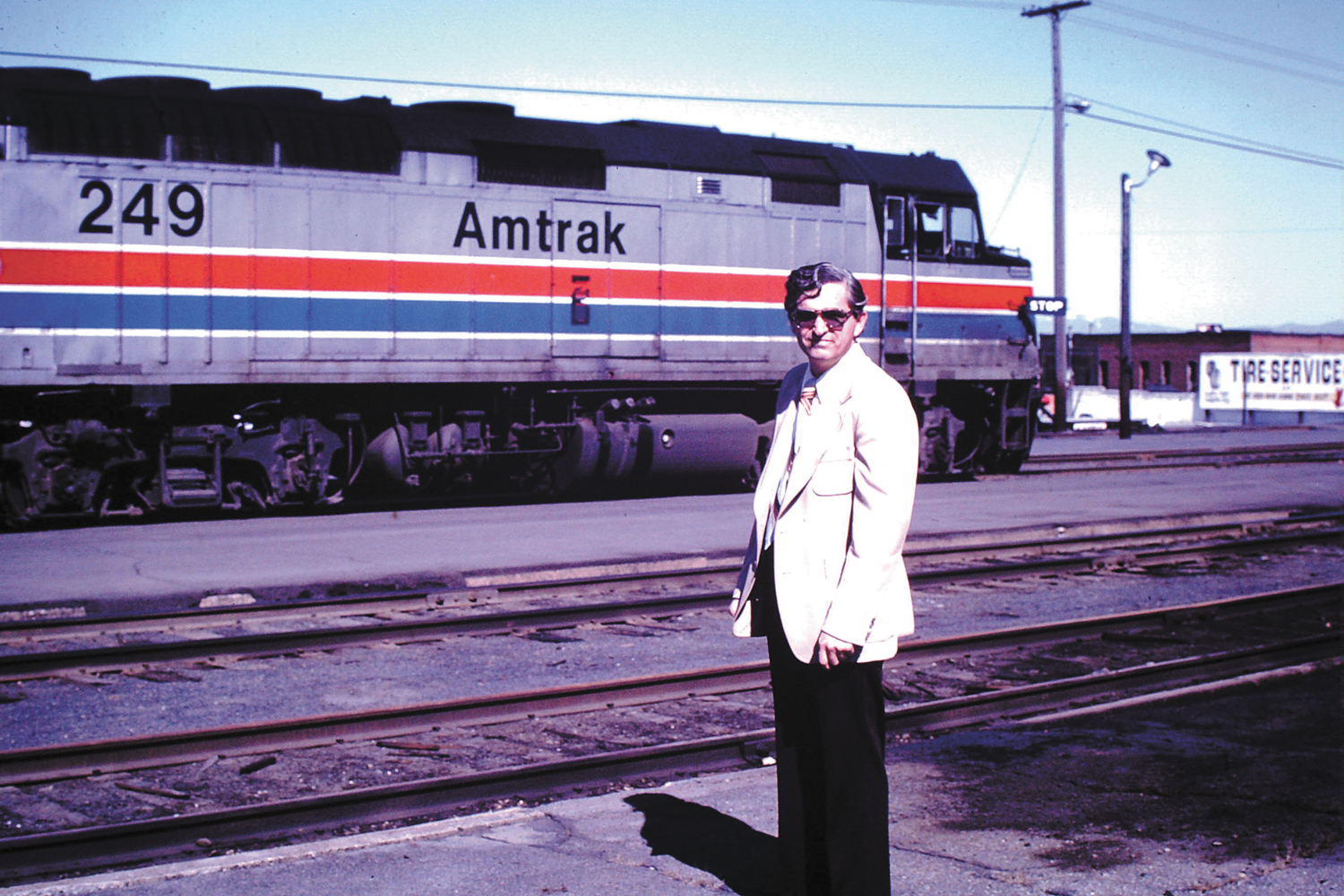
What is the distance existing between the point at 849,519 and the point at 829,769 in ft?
2.50

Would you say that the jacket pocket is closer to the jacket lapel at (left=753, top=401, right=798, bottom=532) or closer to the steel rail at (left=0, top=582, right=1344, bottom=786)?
the jacket lapel at (left=753, top=401, right=798, bottom=532)

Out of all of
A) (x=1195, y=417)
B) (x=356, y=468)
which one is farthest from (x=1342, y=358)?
(x=356, y=468)

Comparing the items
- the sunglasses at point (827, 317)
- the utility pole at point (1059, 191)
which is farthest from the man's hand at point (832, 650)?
the utility pole at point (1059, 191)

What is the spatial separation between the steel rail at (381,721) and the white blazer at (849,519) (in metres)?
3.20

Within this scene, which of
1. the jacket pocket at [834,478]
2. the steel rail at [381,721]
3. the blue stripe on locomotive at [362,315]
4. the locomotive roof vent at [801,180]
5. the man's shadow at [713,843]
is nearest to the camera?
the jacket pocket at [834,478]

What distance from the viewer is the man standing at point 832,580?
3.71 metres

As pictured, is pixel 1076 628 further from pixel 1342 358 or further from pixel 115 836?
pixel 1342 358

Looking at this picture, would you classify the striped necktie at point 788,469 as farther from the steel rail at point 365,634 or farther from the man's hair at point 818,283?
the steel rail at point 365,634

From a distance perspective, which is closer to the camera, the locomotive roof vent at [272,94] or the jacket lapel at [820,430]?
the jacket lapel at [820,430]

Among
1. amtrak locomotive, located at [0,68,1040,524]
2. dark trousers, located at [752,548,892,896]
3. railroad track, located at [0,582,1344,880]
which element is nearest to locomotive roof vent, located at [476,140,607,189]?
amtrak locomotive, located at [0,68,1040,524]

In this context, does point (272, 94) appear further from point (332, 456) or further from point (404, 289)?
point (332, 456)

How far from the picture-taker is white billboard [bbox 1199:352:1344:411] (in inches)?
1684

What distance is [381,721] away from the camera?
21.0ft

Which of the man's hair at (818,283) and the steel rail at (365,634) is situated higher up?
the man's hair at (818,283)
